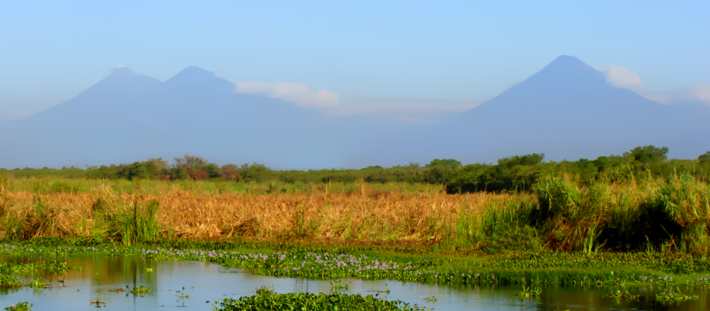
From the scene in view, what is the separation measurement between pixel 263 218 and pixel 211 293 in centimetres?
1271

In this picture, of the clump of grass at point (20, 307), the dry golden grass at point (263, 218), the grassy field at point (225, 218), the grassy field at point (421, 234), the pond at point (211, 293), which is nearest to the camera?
the clump of grass at point (20, 307)

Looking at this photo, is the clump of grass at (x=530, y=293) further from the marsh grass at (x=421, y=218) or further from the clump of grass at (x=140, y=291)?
the marsh grass at (x=421, y=218)

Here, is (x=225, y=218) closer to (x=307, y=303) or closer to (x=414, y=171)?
(x=307, y=303)

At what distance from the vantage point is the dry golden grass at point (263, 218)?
105ft

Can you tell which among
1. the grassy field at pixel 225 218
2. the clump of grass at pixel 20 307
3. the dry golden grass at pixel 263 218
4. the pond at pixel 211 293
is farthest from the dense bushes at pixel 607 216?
the clump of grass at pixel 20 307

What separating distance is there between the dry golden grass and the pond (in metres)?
8.59

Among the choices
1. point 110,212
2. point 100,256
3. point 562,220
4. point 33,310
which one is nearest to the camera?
point 33,310

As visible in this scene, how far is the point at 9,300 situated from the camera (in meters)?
18.4

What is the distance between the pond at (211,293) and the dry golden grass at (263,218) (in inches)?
338

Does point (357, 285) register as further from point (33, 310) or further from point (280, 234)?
point (280, 234)

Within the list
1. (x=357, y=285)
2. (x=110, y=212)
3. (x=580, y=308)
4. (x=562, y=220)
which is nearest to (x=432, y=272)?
(x=357, y=285)

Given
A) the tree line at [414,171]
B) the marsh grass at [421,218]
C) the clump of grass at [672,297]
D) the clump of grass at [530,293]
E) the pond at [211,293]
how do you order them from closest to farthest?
the pond at [211,293], the clump of grass at [672,297], the clump of grass at [530,293], the marsh grass at [421,218], the tree line at [414,171]

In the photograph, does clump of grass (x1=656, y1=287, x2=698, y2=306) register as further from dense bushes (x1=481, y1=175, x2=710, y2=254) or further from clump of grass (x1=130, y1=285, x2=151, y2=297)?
clump of grass (x1=130, y1=285, x2=151, y2=297)

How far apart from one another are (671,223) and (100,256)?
49.7 feet
